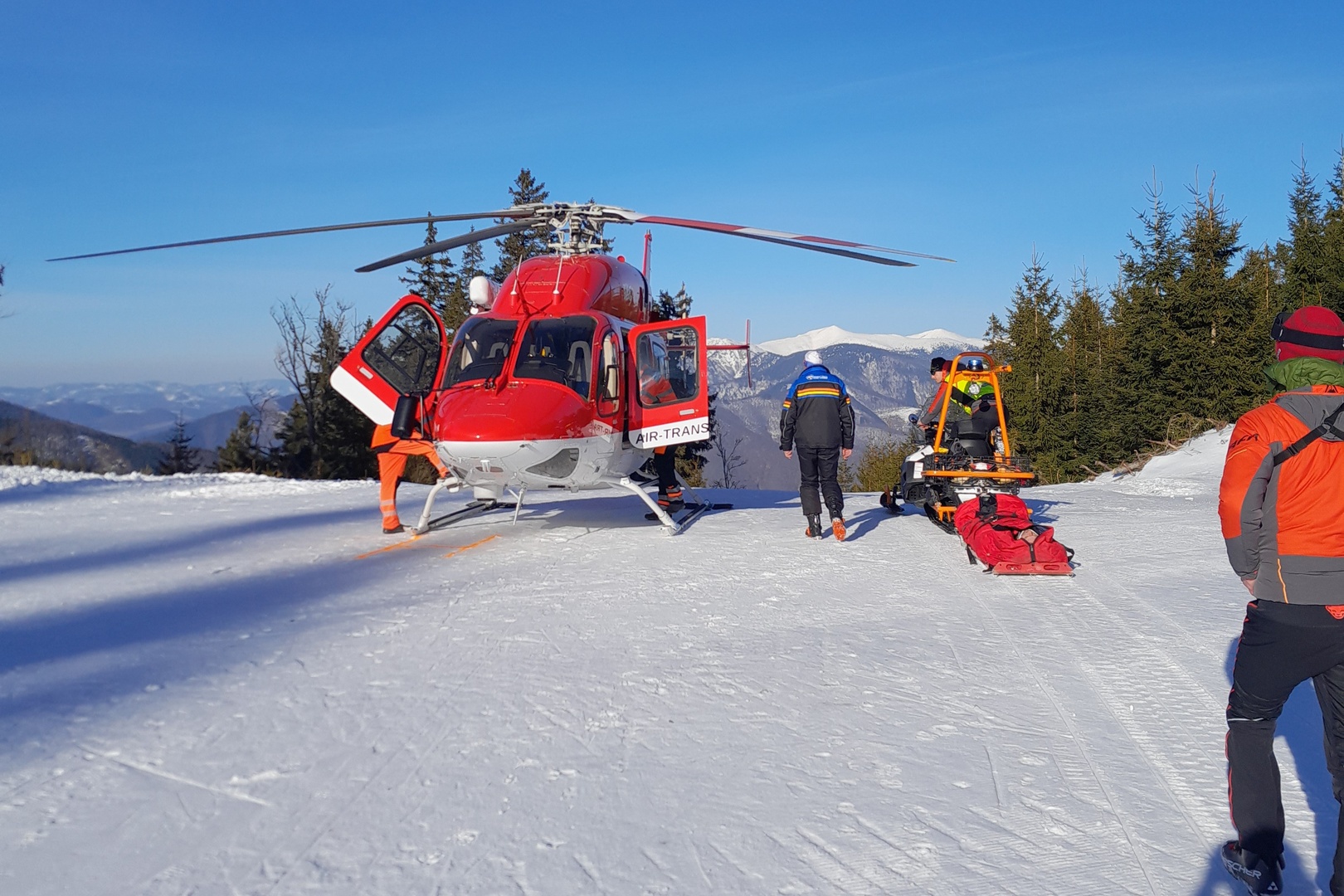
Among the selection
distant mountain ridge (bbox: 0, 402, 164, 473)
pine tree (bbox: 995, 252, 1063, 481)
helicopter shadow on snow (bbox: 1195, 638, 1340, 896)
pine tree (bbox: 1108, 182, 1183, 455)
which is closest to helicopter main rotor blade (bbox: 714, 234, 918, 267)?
helicopter shadow on snow (bbox: 1195, 638, 1340, 896)

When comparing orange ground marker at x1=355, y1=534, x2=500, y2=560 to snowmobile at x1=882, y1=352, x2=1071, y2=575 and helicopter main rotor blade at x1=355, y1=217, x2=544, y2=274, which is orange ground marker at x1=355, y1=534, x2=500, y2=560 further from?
snowmobile at x1=882, y1=352, x2=1071, y2=575

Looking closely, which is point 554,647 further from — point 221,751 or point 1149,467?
point 1149,467

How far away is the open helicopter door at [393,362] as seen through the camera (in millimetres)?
10047

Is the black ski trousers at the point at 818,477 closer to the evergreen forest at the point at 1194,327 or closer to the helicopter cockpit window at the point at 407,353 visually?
the helicopter cockpit window at the point at 407,353

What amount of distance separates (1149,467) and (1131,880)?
21.0 metres

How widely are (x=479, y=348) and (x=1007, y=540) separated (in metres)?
5.85

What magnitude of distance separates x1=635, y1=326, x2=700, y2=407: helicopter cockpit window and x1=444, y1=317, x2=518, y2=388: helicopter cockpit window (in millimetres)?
1804

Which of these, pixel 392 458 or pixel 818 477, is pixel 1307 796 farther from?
pixel 392 458

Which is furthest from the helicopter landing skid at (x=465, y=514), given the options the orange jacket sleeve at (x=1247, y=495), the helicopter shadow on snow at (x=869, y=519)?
the orange jacket sleeve at (x=1247, y=495)

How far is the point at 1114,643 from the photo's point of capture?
5859mm

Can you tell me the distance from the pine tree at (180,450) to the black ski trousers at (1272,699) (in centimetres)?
4190

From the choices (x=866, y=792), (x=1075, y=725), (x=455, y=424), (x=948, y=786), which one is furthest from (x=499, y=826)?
(x=455, y=424)

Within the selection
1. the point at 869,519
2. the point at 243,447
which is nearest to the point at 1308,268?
the point at 869,519

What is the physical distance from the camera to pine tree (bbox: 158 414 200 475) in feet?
128
